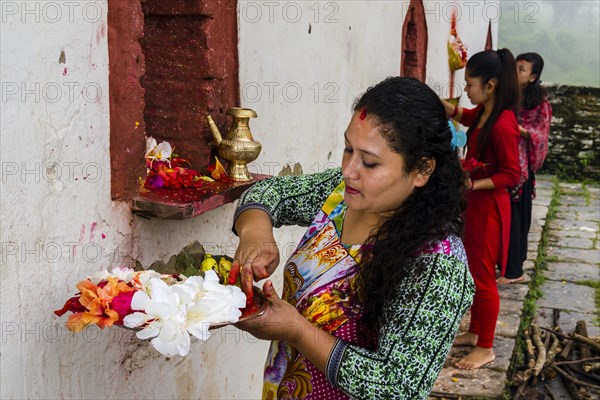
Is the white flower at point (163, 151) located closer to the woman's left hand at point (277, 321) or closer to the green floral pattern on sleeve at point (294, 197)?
the green floral pattern on sleeve at point (294, 197)

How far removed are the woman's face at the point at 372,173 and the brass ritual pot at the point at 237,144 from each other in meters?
1.14

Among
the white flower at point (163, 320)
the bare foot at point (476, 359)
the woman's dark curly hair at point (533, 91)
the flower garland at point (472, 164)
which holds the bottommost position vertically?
the bare foot at point (476, 359)

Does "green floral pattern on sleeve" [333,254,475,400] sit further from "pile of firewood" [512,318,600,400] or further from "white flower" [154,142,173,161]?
"pile of firewood" [512,318,600,400]

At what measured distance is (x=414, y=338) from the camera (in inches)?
74.9

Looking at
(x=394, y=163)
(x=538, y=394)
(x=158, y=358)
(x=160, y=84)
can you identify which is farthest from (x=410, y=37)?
(x=394, y=163)

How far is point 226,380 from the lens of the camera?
3789mm

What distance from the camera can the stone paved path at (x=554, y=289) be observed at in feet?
15.7

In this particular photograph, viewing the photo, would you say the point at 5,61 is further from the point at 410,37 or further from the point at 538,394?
the point at 410,37

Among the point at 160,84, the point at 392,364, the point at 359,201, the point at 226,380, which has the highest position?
the point at 160,84

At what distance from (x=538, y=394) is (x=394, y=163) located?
3343 mm

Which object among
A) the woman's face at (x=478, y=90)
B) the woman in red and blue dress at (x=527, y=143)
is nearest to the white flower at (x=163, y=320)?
the woman's face at (x=478, y=90)

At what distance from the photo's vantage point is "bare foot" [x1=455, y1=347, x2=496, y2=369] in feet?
16.0

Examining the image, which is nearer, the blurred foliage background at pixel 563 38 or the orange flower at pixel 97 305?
the orange flower at pixel 97 305

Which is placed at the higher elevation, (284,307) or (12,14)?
(12,14)
